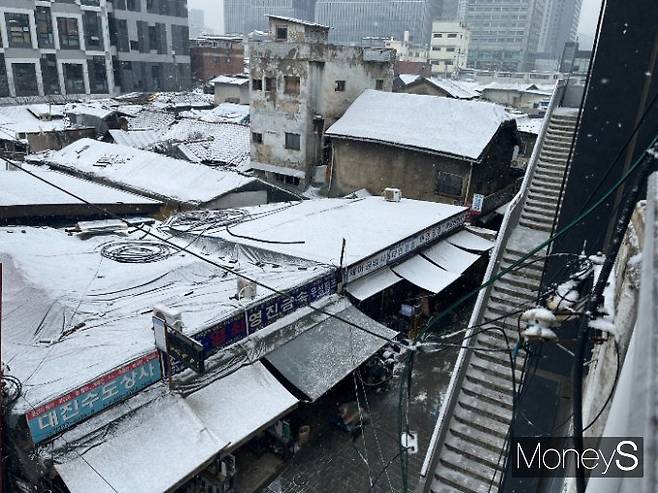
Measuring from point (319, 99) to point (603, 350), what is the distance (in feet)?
91.6

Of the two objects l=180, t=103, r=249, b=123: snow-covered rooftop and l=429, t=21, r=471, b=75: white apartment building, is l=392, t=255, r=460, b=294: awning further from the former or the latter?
l=429, t=21, r=471, b=75: white apartment building

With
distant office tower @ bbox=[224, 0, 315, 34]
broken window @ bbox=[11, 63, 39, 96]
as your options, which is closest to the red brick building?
broken window @ bbox=[11, 63, 39, 96]

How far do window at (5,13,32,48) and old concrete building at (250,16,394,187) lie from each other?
114 feet

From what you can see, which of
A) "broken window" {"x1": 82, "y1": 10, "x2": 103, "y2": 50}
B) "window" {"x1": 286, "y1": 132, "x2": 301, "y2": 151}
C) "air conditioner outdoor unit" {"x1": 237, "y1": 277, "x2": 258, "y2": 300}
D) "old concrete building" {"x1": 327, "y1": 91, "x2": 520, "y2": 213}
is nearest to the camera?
"air conditioner outdoor unit" {"x1": 237, "y1": 277, "x2": 258, "y2": 300}

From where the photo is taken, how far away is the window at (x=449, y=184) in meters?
25.1

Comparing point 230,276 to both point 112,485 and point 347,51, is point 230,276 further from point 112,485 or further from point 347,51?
point 347,51

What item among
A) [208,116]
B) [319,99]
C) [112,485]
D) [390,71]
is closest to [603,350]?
[112,485]

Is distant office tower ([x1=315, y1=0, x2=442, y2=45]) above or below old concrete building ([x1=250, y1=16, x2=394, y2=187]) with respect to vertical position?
above

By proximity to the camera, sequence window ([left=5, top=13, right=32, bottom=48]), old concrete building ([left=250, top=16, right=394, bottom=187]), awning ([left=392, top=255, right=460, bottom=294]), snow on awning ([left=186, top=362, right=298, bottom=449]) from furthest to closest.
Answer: window ([left=5, top=13, right=32, bottom=48])
old concrete building ([left=250, top=16, right=394, bottom=187])
awning ([left=392, top=255, right=460, bottom=294])
snow on awning ([left=186, top=362, right=298, bottom=449])

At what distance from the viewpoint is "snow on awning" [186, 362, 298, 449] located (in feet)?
33.7

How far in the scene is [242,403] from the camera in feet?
36.0

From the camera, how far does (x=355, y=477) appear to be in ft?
40.6

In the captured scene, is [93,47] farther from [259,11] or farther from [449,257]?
[259,11]

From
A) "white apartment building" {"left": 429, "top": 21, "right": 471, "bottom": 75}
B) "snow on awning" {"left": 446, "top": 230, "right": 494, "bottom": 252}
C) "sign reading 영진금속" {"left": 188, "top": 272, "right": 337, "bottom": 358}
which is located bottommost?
"snow on awning" {"left": 446, "top": 230, "right": 494, "bottom": 252}
